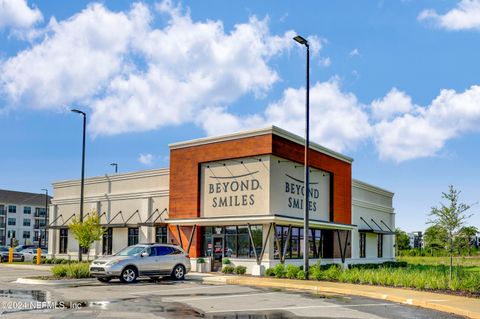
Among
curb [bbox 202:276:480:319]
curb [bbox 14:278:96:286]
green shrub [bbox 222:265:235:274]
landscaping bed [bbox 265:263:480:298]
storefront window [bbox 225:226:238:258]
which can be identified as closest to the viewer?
curb [bbox 202:276:480:319]

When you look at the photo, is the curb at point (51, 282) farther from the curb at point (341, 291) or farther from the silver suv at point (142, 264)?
the curb at point (341, 291)

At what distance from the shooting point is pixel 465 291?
61.1ft

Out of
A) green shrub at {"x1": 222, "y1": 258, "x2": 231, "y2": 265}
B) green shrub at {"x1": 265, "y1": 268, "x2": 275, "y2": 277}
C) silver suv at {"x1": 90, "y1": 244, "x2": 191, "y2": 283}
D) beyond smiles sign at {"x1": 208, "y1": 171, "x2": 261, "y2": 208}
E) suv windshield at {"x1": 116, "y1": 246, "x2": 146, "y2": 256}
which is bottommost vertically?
green shrub at {"x1": 265, "y1": 268, "x2": 275, "y2": 277}

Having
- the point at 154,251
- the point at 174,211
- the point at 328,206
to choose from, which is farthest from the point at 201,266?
the point at 328,206

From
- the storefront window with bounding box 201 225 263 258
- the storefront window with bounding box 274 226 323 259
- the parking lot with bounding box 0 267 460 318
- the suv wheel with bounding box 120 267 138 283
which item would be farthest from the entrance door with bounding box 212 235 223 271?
the parking lot with bounding box 0 267 460 318

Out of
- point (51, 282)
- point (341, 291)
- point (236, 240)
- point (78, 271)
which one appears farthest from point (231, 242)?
point (341, 291)

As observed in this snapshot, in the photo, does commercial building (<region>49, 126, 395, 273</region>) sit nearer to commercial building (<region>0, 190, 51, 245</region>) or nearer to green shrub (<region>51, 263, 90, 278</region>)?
green shrub (<region>51, 263, 90, 278</region>)

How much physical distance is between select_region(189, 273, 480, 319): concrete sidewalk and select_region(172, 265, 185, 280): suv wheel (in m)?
0.96

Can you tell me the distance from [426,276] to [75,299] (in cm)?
1315

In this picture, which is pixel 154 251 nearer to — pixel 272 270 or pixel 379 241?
pixel 272 270

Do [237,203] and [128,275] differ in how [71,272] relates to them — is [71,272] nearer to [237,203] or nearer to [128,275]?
[128,275]

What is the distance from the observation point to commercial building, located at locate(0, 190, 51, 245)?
375 feet

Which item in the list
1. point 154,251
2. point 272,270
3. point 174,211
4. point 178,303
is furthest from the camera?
point 174,211

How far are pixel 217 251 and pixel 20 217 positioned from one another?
96202 mm
